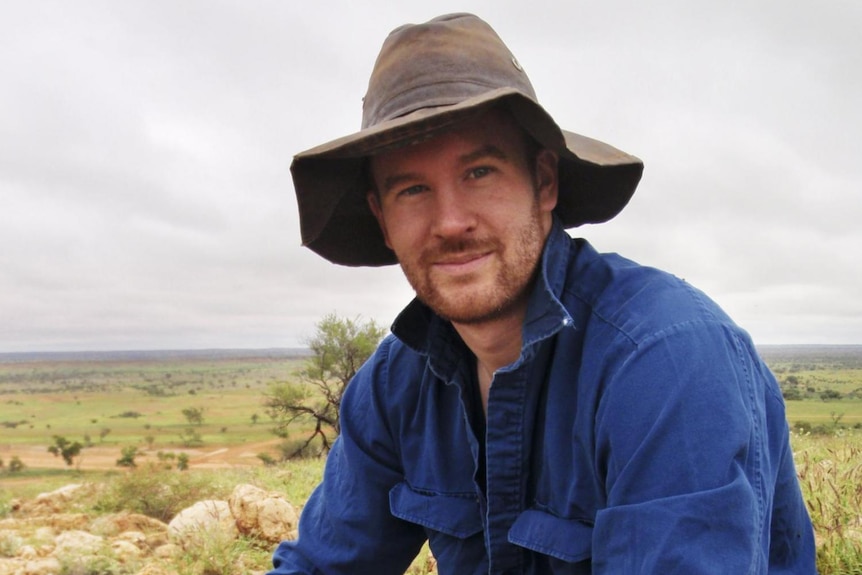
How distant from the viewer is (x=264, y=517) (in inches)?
204

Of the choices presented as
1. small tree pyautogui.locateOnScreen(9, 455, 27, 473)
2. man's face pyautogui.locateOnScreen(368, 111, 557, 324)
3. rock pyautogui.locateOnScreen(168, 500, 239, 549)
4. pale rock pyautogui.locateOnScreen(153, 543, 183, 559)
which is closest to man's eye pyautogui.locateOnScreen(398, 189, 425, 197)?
man's face pyautogui.locateOnScreen(368, 111, 557, 324)

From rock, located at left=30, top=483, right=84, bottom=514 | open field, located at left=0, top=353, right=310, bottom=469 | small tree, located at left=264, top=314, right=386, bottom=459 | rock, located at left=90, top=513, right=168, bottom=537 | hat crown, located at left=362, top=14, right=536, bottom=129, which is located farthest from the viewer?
open field, located at left=0, top=353, right=310, bottom=469

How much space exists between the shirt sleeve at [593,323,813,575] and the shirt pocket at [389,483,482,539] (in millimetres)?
603

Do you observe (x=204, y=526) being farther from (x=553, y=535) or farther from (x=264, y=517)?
(x=553, y=535)

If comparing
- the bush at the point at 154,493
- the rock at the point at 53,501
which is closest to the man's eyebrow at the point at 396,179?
the bush at the point at 154,493

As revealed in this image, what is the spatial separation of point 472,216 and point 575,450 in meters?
0.67

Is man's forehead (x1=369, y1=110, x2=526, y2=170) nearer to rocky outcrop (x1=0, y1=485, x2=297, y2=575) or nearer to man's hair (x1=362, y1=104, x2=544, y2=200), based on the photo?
man's hair (x1=362, y1=104, x2=544, y2=200)

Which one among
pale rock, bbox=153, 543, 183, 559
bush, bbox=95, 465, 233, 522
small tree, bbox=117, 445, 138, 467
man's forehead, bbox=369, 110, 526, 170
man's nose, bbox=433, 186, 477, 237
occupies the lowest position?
small tree, bbox=117, 445, 138, 467

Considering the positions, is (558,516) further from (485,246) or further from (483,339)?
(485,246)

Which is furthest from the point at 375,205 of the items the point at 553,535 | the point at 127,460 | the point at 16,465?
the point at 16,465

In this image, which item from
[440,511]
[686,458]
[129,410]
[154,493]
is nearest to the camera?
[686,458]

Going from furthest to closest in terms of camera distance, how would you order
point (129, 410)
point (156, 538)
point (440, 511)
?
point (129, 410), point (156, 538), point (440, 511)

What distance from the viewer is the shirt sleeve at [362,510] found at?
7.54 ft

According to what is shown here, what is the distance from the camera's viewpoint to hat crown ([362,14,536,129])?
1.82 m
